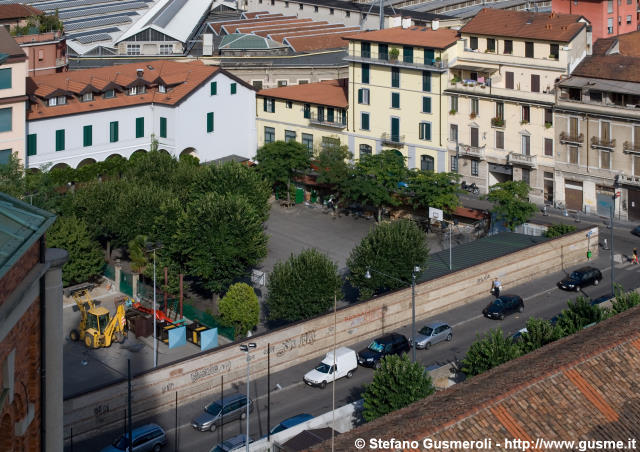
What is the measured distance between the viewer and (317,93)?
90.9 metres

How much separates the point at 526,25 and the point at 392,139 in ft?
46.4

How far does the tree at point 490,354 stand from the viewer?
151 ft

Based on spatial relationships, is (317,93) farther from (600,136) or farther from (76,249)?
(76,249)

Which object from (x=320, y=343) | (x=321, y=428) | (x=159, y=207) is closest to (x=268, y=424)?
(x=321, y=428)

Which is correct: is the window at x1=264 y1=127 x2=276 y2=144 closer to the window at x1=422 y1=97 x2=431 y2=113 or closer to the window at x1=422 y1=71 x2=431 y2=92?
the window at x1=422 y1=97 x2=431 y2=113

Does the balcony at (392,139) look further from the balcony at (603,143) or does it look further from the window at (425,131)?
the balcony at (603,143)

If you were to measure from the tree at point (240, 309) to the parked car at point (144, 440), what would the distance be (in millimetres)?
12504

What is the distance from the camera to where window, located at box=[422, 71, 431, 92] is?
276 ft

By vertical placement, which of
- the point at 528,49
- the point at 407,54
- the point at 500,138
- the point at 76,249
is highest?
the point at 528,49

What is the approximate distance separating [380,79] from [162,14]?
5110 cm

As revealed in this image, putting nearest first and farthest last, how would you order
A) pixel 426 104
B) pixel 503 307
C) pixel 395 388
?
pixel 395 388 < pixel 503 307 < pixel 426 104

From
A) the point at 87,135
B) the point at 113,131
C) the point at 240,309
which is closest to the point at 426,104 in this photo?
the point at 113,131

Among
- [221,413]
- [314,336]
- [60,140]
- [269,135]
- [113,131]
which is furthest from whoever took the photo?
[269,135]

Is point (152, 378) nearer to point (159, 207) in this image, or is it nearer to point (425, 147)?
point (159, 207)
